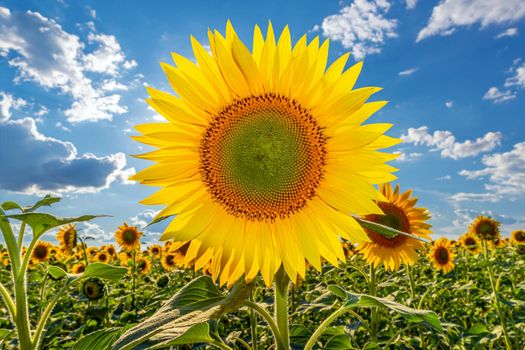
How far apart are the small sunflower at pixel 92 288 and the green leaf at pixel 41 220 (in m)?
2.98

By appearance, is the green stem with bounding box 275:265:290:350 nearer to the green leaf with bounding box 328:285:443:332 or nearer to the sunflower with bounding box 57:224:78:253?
the green leaf with bounding box 328:285:443:332

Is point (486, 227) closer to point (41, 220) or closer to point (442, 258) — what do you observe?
point (442, 258)

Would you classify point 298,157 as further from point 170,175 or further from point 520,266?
point 520,266

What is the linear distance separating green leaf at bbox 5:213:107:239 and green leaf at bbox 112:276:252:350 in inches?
23.5

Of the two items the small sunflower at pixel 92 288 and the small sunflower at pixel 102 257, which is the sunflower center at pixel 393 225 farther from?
the small sunflower at pixel 102 257

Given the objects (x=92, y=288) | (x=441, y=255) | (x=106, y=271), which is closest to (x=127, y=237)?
(x=92, y=288)

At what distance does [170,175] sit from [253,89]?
0.51m

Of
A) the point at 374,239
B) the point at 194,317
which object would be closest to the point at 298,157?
the point at 194,317

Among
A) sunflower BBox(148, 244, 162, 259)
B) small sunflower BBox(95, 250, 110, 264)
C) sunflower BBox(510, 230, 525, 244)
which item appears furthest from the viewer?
sunflower BBox(148, 244, 162, 259)

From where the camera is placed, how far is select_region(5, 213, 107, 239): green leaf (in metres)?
1.95

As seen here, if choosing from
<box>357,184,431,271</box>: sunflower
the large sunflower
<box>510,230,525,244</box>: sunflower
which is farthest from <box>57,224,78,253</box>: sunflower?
<box>510,230,525,244</box>: sunflower

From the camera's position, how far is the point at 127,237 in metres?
9.12

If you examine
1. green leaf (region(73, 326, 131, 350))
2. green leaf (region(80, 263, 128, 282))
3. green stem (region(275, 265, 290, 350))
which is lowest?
green leaf (region(73, 326, 131, 350))

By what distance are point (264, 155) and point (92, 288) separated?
12.7ft
